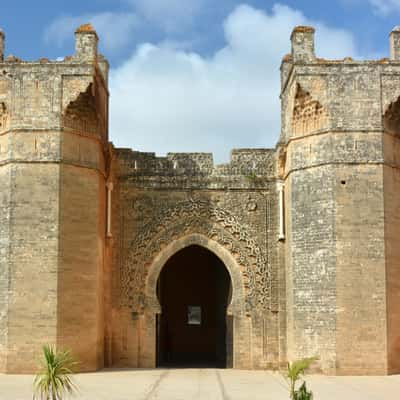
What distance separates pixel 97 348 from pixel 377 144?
7.00 meters

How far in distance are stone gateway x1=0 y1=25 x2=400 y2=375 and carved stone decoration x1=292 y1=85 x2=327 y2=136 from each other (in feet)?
0.09

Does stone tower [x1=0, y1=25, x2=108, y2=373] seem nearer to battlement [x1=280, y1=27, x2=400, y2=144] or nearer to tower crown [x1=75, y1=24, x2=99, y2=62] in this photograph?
tower crown [x1=75, y1=24, x2=99, y2=62]

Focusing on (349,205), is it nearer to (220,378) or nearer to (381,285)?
(381,285)

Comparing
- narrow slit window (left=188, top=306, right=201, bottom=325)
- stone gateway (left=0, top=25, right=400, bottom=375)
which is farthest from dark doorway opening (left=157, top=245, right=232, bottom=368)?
stone gateway (left=0, top=25, right=400, bottom=375)

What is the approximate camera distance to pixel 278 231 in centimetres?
1600

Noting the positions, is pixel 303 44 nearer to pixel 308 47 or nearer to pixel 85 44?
pixel 308 47

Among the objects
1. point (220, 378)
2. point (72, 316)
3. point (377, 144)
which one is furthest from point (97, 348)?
point (377, 144)

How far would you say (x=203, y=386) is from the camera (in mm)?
12453

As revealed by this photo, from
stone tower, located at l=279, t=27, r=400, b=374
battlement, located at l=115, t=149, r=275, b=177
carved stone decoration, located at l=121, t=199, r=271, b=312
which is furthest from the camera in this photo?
battlement, located at l=115, t=149, r=275, b=177

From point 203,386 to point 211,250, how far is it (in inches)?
166

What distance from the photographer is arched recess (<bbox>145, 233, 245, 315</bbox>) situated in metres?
15.9

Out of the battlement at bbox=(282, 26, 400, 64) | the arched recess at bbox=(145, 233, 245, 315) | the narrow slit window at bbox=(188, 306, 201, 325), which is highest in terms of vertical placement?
the battlement at bbox=(282, 26, 400, 64)

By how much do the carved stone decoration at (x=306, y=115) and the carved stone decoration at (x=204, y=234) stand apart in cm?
261

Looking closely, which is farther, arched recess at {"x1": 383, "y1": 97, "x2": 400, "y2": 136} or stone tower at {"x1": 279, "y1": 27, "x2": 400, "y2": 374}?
arched recess at {"x1": 383, "y1": 97, "x2": 400, "y2": 136}
